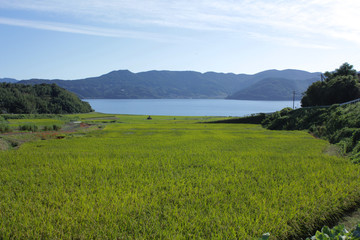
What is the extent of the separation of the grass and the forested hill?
68.1 metres

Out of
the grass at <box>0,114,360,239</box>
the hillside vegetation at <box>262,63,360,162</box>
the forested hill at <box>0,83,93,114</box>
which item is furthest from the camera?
the forested hill at <box>0,83,93,114</box>

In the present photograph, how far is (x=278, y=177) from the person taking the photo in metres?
9.18

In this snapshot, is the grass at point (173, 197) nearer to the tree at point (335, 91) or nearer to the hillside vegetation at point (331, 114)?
the hillside vegetation at point (331, 114)

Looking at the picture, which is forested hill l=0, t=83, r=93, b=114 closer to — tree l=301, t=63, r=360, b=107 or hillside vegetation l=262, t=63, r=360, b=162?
hillside vegetation l=262, t=63, r=360, b=162

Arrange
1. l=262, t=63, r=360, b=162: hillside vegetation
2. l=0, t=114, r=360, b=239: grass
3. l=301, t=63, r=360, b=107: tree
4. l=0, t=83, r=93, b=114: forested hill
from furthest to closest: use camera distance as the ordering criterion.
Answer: l=0, t=83, r=93, b=114: forested hill, l=301, t=63, r=360, b=107: tree, l=262, t=63, r=360, b=162: hillside vegetation, l=0, t=114, r=360, b=239: grass

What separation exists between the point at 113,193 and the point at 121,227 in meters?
1.96

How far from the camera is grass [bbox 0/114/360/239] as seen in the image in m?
5.69

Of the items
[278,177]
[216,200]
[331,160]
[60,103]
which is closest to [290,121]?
[331,160]

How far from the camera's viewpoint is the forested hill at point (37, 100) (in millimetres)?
68875

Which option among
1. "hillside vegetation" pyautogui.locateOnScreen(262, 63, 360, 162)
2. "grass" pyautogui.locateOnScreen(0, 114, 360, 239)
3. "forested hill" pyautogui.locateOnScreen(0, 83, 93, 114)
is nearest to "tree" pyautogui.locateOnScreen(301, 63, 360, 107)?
"hillside vegetation" pyautogui.locateOnScreen(262, 63, 360, 162)

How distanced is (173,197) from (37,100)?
3285 inches

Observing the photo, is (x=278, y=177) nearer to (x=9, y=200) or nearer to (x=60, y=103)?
(x=9, y=200)

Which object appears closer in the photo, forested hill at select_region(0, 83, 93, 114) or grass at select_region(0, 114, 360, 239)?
grass at select_region(0, 114, 360, 239)

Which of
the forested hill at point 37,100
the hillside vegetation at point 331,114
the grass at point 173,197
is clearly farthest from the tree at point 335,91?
the forested hill at point 37,100
